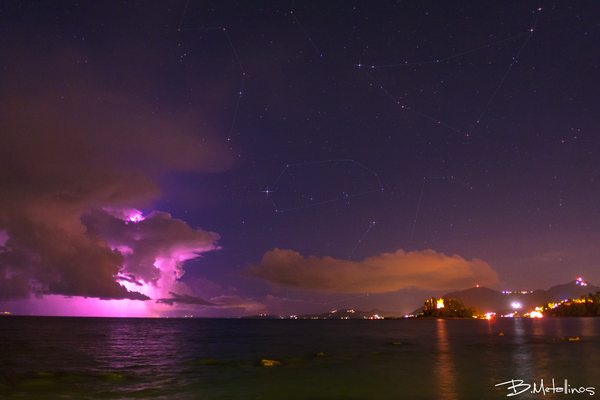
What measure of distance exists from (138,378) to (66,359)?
783 inches

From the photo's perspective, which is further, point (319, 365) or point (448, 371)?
point (319, 365)

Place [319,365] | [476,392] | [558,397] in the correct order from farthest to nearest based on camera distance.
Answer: [319,365], [476,392], [558,397]

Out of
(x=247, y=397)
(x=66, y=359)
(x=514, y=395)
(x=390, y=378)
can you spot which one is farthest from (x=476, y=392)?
(x=66, y=359)

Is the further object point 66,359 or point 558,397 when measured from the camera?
point 66,359

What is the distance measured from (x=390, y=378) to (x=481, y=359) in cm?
1863

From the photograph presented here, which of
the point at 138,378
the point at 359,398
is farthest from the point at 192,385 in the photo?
the point at 359,398

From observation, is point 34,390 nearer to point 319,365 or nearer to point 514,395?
point 319,365

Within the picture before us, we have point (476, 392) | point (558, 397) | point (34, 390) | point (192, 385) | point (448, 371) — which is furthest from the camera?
point (448, 371)

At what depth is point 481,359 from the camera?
43094mm

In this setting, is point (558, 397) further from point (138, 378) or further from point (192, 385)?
point (138, 378)

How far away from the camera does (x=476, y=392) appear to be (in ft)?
82.0

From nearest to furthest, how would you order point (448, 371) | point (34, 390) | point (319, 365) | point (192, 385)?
point (34, 390), point (192, 385), point (448, 371), point (319, 365)

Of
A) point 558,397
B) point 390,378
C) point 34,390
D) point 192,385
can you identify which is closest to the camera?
point 558,397

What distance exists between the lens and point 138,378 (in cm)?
3170
